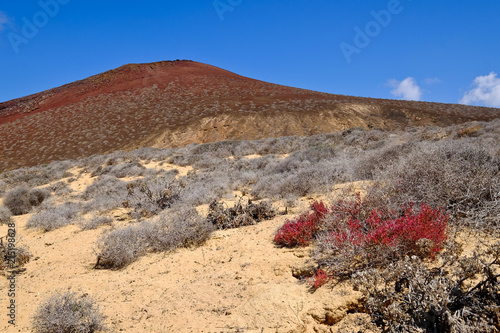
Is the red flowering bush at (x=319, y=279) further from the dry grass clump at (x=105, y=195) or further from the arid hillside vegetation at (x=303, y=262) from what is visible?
the dry grass clump at (x=105, y=195)

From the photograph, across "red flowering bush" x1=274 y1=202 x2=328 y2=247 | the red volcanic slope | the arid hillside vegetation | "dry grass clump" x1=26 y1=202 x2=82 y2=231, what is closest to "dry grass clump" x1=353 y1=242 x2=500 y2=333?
the arid hillside vegetation

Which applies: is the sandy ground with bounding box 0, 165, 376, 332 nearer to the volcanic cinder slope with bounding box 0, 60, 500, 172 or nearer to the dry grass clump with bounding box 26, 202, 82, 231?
the dry grass clump with bounding box 26, 202, 82, 231

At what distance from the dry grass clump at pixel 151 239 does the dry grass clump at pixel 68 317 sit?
4.62ft

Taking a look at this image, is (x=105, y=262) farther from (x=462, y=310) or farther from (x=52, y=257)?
(x=462, y=310)

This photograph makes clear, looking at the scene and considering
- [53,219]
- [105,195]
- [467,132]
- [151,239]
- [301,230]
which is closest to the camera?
[301,230]

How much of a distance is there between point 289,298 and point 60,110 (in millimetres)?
43051

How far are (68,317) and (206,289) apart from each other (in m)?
1.52

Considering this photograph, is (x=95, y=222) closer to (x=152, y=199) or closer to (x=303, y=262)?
(x=152, y=199)

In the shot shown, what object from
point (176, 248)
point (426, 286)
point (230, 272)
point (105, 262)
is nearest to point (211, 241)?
point (176, 248)

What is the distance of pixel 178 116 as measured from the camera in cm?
3091

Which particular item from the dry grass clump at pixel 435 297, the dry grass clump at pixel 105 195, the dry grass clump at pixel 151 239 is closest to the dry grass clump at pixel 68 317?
the dry grass clump at pixel 151 239

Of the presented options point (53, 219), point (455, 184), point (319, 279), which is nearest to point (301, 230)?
point (319, 279)

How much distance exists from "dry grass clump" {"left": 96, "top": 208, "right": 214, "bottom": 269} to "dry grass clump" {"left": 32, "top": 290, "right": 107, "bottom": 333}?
1407mm

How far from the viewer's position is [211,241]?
17.2 feet
